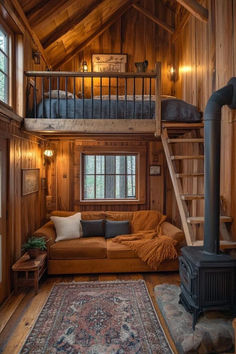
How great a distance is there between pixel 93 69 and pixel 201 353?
478 cm

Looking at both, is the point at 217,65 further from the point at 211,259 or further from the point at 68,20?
the point at 68,20

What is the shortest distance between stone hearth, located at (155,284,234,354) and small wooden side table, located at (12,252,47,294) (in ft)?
5.24

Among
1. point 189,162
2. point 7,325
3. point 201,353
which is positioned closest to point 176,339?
point 201,353

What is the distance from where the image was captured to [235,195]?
2.53 metres

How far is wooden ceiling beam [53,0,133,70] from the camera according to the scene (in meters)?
4.83

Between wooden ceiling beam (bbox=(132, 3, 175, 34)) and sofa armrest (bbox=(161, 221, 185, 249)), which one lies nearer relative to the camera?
sofa armrest (bbox=(161, 221, 185, 249))

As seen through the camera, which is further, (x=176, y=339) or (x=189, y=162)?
(x=189, y=162)

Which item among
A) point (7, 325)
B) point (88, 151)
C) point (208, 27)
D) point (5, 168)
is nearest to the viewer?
point (7, 325)

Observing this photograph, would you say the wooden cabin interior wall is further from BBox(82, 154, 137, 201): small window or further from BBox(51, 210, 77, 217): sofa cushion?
BBox(82, 154, 137, 201): small window

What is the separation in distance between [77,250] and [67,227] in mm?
516

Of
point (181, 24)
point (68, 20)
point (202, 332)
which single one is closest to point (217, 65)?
point (181, 24)

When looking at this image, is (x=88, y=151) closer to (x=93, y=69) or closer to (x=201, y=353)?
(x=93, y=69)

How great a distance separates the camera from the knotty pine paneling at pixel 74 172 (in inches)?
184

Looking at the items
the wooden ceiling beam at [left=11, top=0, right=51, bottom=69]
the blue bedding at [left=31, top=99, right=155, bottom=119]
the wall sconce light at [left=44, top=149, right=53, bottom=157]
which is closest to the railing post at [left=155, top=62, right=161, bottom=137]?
the blue bedding at [left=31, top=99, right=155, bottom=119]
